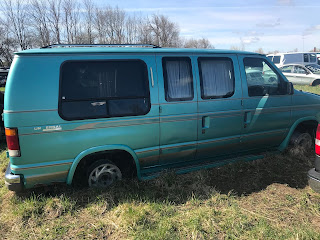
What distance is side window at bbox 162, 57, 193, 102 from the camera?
12.3 feet

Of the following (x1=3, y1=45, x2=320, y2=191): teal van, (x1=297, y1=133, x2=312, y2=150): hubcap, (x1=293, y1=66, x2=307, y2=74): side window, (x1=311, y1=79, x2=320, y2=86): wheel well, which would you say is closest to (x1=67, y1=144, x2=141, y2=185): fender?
(x1=3, y1=45, x2=320, y2=191): teal van

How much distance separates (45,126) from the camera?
309cm

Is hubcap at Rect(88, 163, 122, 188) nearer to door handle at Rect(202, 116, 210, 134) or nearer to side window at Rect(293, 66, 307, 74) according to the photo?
door handle at Rect(202, 116, 210, 134)

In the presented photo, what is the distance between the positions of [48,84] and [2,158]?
3.17 metres

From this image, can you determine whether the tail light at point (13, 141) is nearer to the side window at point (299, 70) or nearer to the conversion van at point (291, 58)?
the side window at point (299, 70)

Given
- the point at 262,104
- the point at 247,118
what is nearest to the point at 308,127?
the point at 262,104

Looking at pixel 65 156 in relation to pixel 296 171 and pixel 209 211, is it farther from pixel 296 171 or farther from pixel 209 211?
pixel 296 171

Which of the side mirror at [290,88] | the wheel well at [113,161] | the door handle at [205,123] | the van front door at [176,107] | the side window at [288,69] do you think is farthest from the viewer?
the side window at [288,69]

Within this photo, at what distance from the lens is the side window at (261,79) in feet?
14.5

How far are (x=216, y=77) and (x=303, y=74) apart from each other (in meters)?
13.5

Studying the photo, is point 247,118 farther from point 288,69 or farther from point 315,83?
point 288,69

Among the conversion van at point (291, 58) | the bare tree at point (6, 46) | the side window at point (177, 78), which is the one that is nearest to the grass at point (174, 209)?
the side window at point (177, 78)

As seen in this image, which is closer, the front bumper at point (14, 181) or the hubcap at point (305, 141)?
the front bumper at point (14, 181)

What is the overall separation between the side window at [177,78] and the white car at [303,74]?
44.5 ft
